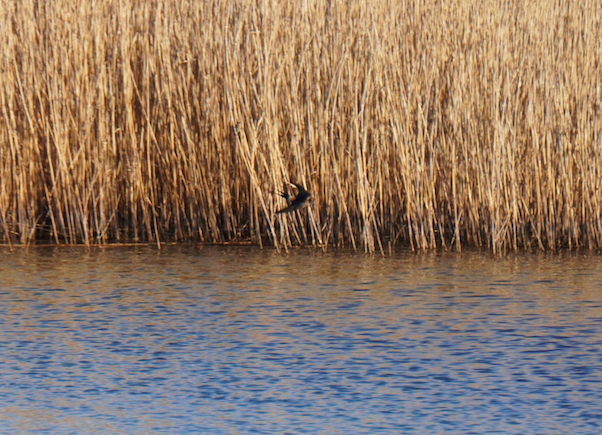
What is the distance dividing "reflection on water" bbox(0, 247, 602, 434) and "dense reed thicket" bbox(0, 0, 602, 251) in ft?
1.43

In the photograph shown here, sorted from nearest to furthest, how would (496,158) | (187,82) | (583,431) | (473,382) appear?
(583,431)
(473,382)
(496,158)
(187,82)

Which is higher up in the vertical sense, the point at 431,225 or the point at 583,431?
the point at 431,225

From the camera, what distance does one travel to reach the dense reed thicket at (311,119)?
7.20 metres

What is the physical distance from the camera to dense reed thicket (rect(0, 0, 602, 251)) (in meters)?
7.20

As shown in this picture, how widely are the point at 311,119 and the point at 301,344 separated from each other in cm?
290

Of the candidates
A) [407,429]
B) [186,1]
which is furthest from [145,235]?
[407,429]

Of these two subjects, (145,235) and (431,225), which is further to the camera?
(145,235)

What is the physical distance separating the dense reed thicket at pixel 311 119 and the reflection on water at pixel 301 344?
1.43 ft

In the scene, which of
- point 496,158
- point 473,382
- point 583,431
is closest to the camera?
point 583,431

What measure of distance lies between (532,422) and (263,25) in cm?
434

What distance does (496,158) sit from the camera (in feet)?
23.3

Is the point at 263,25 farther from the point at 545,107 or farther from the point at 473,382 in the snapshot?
the point at 473,382

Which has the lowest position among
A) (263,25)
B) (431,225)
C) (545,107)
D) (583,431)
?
(583,431)

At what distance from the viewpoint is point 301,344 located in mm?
4734
